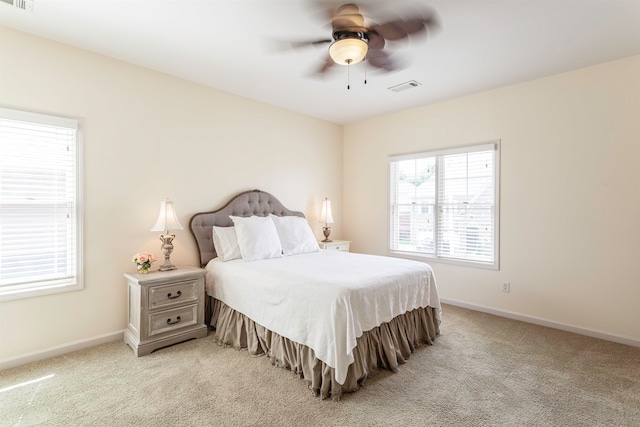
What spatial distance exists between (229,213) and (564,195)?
3.80 meters

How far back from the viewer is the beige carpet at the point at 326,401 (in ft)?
6.32

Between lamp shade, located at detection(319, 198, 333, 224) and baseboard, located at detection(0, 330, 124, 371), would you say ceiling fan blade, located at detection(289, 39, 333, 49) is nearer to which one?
lamp shade, located at detection(319, 198, 333, 224)

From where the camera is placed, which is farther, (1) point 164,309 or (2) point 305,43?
(1) point 164,309

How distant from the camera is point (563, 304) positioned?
11.0 ft

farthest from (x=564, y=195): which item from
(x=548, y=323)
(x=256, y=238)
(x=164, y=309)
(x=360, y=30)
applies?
(x=164, y=309)

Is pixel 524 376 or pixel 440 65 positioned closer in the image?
pixel 524 376

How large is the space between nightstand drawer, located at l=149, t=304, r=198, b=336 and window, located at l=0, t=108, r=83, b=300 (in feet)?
2.56

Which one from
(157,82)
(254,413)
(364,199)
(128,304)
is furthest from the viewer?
(364,199)

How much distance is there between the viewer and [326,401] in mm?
2092

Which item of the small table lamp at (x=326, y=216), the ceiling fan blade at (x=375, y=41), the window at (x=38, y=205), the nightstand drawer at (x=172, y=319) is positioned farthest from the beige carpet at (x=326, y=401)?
the ceiling fan blade at (x=375, y=41)

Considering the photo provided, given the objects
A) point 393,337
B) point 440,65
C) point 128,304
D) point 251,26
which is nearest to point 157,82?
point 251,26

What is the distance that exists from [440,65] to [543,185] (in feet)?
5.85

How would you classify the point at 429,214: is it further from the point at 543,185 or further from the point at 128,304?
the point at 128,304

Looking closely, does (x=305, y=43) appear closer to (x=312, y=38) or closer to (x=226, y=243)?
(x=312, y=38)
